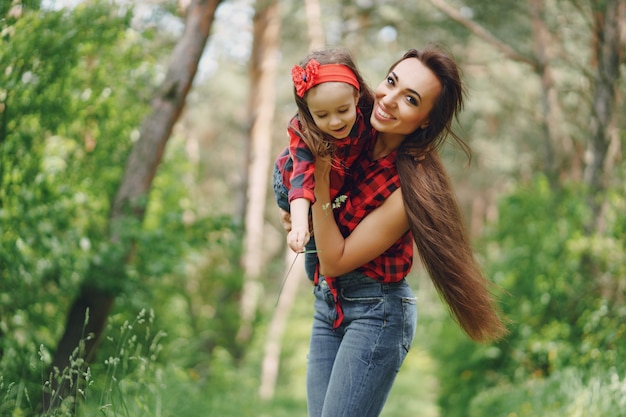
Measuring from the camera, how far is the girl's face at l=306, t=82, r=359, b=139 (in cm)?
240

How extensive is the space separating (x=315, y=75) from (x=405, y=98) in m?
0.34

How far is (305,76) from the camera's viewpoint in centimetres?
245

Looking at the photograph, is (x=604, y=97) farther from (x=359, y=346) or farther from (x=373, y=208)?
(x=359, y=346)

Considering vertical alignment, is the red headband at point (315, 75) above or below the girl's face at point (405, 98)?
above

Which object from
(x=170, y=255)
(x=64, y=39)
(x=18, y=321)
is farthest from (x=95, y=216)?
(x=64, y=39)

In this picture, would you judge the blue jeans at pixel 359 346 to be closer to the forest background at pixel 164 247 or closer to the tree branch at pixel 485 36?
the forest background at pixel 164 247

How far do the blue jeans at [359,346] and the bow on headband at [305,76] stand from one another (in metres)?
0.70

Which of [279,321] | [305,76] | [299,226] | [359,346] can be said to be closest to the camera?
[299,226]

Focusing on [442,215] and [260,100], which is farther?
[260,100]

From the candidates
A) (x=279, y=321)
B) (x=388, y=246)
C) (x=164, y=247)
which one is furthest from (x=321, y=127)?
(x=279, y=321)

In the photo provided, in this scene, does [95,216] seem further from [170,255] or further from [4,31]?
[4,31]

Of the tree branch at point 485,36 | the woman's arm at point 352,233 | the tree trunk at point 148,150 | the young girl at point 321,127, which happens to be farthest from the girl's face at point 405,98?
the tree branch at point 485,36

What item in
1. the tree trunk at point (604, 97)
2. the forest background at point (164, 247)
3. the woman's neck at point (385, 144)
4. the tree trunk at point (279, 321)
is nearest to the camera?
the woman's neck at point (385, 144)

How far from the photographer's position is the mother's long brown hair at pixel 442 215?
2.37 meters
